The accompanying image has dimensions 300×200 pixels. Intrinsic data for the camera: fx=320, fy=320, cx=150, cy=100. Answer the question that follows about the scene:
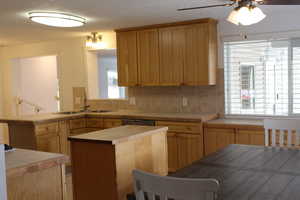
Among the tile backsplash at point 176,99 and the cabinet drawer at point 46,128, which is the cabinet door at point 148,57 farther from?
the cabinet drawer at point 46,128

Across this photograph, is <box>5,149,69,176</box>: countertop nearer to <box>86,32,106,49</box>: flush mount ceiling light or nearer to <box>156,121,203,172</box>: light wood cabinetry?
<box>156,121,203,172</box>: light wood cabinetry

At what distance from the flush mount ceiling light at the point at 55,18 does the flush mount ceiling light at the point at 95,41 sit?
3.91 feet

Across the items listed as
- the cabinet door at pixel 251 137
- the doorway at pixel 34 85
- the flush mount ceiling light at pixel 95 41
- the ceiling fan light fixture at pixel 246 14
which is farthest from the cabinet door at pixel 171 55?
the doorway at pixel 34 85

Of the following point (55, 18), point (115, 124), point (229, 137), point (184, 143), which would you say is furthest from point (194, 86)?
point (55, 18)

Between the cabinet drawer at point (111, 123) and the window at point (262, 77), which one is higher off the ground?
the window at point (262, 77)

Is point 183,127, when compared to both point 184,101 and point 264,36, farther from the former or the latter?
point 264,36

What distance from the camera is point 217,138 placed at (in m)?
4.15

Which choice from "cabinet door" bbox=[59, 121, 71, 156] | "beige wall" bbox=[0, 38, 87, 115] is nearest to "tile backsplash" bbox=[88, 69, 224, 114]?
"beige wall" bbox=[0, 38, 87, 115]

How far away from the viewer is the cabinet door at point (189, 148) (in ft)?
13.9

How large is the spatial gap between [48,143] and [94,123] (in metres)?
0.80

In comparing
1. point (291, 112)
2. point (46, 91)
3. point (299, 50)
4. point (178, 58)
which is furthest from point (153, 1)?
point (46, 91)

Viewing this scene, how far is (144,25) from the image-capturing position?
15.6ft

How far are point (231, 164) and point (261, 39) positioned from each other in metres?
2.63

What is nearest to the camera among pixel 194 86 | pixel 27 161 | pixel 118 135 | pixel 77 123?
pixel 27 161
